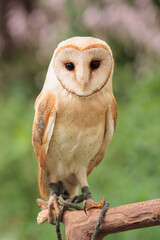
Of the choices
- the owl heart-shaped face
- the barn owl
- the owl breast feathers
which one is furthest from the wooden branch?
the owl heart-shaped face

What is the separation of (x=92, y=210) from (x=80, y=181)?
21 centimetres

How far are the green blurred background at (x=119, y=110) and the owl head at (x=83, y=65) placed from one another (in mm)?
1074

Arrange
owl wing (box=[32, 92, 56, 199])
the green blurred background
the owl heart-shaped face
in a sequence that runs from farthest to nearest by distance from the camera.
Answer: the green blurred background, owl wing (box=[32, 92, 56, 199]), the owl heart-shaped face

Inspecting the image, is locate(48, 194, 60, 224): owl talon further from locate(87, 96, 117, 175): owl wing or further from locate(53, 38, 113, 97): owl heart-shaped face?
locate(53, 38, 113, 97): owl heart-shaped face

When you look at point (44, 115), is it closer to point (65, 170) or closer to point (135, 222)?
point (65, 170)

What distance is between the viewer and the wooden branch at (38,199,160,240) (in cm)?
97

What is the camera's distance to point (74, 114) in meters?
1.08

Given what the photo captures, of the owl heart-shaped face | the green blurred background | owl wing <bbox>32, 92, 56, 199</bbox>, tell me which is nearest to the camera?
the owl heart-shaped face

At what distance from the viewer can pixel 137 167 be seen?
7.32 ft

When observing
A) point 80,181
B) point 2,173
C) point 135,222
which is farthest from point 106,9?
point 135,222

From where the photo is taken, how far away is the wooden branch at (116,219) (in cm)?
97

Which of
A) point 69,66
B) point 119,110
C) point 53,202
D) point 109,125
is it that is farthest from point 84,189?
point 119,110

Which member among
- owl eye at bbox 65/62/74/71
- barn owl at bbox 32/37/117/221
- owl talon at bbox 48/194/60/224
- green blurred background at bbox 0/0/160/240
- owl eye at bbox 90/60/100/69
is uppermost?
green blurred background at bbox 0/0/160/240

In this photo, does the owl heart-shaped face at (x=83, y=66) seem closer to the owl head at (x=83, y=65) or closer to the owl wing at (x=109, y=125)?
the owl head at (x=83, y=65)
